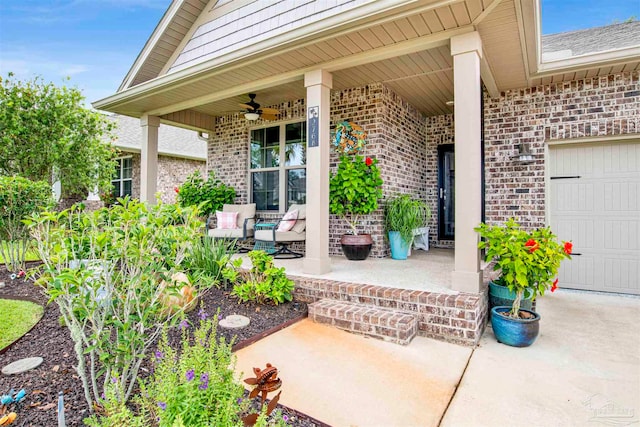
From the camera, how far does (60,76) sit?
7980mm

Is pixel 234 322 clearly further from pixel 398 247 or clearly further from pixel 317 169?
pixel 398 247

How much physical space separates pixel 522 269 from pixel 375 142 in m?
3.04

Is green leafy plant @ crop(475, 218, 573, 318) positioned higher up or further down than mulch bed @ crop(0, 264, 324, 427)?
higher up

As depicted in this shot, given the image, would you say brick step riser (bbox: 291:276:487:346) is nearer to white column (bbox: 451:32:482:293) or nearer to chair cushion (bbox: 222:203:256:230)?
white column (bbox: 451:32:482:293)

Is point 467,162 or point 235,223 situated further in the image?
point 235,223

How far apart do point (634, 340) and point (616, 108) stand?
3.05 m

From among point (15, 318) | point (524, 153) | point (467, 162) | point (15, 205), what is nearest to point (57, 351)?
point (15, 318)

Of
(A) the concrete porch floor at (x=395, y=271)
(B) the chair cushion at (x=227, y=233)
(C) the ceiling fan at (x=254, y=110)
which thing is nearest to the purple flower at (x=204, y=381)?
(A) the concrete porch floor at (x=395, y=271)

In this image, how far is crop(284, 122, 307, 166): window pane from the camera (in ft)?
20.5

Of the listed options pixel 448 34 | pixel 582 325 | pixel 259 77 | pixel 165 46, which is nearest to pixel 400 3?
pixel 448 34

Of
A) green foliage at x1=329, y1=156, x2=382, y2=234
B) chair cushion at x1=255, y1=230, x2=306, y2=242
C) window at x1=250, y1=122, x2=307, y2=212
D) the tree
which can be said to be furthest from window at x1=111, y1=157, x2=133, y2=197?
green foliage at x1=329, y1=156, x2=382, y2=234

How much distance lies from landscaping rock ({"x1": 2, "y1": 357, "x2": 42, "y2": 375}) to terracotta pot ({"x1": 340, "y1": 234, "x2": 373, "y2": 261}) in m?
3.63

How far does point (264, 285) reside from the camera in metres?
3.42

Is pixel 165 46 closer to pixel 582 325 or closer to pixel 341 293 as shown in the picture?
pixel 341 293
